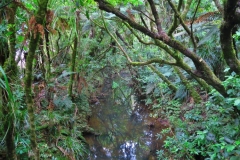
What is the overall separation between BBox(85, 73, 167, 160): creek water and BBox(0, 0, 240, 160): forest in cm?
3

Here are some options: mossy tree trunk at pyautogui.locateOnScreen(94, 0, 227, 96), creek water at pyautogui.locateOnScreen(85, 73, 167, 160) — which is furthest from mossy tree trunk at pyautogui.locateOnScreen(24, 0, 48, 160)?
creek water at pyautogui.locateOnScreen(85, 73, 167, 160)

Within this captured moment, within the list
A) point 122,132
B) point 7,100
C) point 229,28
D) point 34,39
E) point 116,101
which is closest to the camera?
point 34,39

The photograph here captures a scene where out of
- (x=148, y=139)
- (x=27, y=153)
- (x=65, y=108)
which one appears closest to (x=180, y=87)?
(x=148, y=139)

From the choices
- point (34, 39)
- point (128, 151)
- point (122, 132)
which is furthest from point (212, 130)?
point (122, 132)

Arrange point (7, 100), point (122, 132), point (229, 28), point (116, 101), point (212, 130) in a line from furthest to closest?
point (116, 101)
point (122, 132)
point (212, 130)
point (7, 100)
point (229, 28)

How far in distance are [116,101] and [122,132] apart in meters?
2.85

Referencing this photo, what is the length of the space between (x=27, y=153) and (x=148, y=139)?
3.48 m

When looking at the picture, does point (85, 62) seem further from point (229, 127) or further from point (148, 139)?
point (229, 127)

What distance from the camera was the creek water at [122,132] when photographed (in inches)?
208

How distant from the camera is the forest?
2480 mm

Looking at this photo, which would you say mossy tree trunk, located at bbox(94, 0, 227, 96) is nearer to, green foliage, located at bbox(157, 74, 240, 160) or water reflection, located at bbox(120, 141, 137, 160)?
green foliage, located at bbox(157, 74, 240, 160)

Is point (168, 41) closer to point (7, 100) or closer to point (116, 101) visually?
point (7, 100)

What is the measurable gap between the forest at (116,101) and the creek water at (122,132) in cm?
3

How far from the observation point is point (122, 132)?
6535mm
